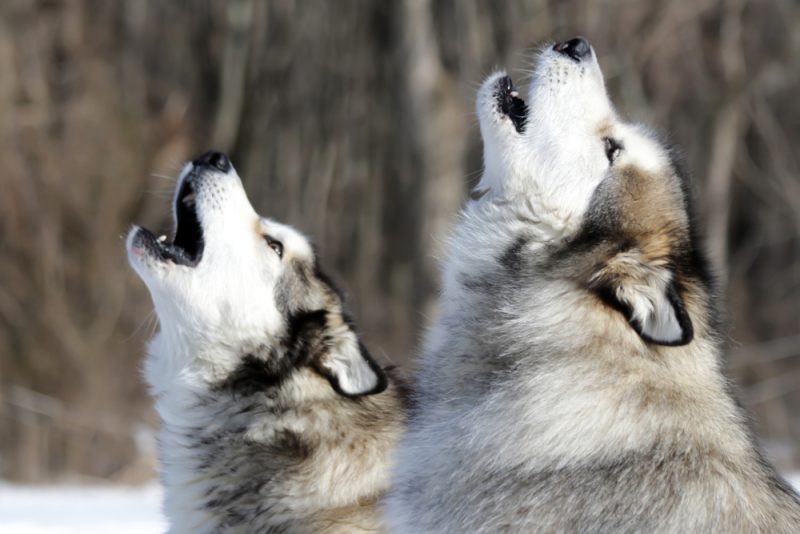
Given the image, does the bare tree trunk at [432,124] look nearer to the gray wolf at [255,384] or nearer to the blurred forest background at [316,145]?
the blurred forest background at [316,145]

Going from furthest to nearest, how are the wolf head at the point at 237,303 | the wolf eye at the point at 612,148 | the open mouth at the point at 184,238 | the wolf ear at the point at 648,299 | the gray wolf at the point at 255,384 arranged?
the open mouth at the point at 184,238 → the wolf head at the point at 237,303 → the gray wolf at the point at 255,384 → the wolf eye at the point at 612,148 → the wolf ear at the point at 648,299

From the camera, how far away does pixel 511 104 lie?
452 cm

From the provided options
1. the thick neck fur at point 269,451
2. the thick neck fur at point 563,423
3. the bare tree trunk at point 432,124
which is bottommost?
the thick neck fur at point 563,423

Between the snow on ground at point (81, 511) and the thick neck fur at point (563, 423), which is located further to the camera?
the snow on ground at point (81, 511)

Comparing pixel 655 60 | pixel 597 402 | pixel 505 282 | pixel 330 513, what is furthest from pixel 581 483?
pixel 655 60

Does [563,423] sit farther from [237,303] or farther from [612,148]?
[237,303]

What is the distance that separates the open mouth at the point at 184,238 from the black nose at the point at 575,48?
1.69 meters

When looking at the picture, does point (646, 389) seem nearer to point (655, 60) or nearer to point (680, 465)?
point (680, 465)

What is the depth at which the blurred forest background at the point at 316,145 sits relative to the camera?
14.9 metres

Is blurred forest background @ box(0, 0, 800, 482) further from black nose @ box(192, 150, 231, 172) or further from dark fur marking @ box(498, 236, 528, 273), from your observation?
dark fur marking @ box(498, 236, 528, 273)

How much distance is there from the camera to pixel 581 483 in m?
3.87

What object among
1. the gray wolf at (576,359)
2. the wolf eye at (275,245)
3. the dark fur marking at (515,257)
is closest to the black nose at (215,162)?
the wolf eye at (275,245)

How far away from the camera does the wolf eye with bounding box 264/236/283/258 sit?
16.7 feet

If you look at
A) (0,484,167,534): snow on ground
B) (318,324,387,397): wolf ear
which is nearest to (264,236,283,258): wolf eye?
(318,324,387,397): wolf ear
